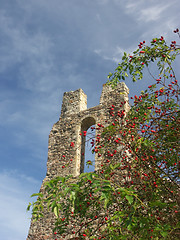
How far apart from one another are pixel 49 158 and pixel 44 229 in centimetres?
255

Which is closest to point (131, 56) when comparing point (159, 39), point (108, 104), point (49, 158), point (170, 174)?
point (159, 39)

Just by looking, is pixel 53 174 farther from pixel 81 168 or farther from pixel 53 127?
pixel 53 127

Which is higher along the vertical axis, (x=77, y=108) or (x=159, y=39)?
(x=77, y=108)

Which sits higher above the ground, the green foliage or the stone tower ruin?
the stone tower ruin

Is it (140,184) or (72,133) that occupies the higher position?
(72,133)

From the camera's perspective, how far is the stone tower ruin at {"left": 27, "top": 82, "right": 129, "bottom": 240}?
30.0ft

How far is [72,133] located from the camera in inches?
399

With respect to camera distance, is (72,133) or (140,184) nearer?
(140,184)

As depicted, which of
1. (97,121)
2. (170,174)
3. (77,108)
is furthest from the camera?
(77,108)

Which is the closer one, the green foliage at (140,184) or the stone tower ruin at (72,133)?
the green foliage at (140,184)

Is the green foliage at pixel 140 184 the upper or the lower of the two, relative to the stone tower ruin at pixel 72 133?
lower

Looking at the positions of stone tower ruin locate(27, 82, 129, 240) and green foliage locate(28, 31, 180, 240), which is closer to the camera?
green foliage locate(28, 31, 180, 240)

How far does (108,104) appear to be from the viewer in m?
9.77

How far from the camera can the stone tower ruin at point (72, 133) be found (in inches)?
360
